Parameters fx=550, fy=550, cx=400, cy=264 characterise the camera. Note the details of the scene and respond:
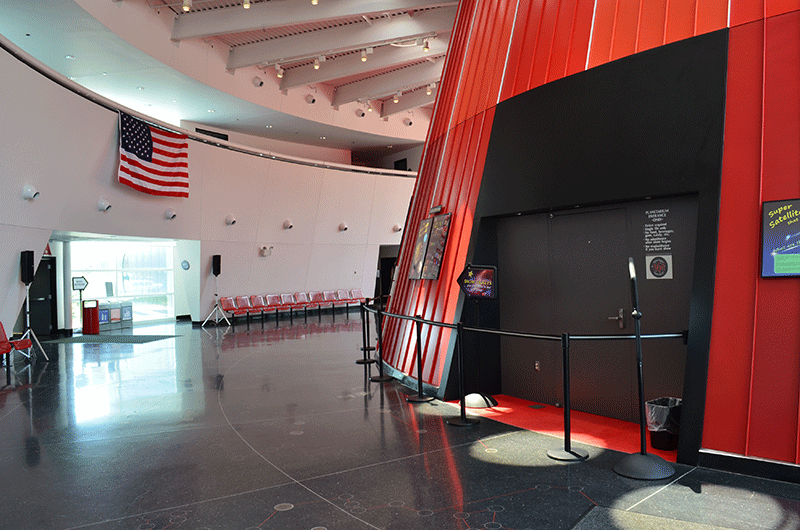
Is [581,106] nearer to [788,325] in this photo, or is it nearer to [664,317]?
[664,317]

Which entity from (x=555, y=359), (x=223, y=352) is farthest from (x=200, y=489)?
(x=223, y=352)

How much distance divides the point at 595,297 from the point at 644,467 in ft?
6.88

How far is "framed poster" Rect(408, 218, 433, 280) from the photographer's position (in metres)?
7.50

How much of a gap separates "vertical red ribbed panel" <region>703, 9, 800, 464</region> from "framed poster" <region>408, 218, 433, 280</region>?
390cm

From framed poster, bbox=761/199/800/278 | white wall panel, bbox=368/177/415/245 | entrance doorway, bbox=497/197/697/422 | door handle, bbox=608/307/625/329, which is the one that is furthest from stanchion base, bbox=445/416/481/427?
white wall panel, bbox=368/177/415/245

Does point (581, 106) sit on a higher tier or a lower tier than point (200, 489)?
higher

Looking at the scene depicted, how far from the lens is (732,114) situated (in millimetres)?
4246

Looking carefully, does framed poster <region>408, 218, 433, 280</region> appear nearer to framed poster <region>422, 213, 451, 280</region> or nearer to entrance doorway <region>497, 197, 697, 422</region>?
framed poster <region>422, 213, 451, 280</region>

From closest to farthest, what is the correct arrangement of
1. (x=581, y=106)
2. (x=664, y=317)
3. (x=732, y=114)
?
(x=732, y=114) < (x=664, y=317) < (x=581, y=106)

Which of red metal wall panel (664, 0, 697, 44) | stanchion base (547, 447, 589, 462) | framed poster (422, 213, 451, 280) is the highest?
red metal wall panel (664, 0, 697, 44)

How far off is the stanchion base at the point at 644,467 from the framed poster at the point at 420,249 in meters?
3.91

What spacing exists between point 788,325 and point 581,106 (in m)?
2.67

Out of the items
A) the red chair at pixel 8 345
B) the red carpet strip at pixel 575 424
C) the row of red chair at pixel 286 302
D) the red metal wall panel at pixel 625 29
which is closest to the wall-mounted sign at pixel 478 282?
the red carpet strip at pixel 575 424

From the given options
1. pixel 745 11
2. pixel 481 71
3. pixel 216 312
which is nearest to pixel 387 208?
pixel 216 312
